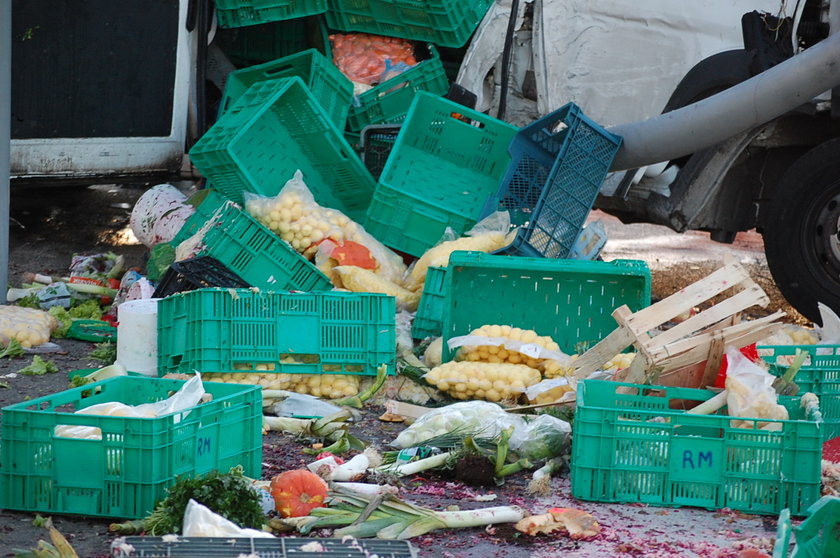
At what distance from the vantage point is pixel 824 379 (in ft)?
16.7

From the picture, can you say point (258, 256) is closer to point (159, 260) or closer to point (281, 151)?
point (159, 260)

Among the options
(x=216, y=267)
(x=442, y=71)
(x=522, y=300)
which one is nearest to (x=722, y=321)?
(x=522, y=300)

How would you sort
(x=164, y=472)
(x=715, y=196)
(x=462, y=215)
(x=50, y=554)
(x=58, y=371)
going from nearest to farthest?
(x=50, y=554) < (x=164, y=472) < (x=58, y=371) < (x=462, y=215) < (x=715, y=196)

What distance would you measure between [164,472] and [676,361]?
220 centimetres

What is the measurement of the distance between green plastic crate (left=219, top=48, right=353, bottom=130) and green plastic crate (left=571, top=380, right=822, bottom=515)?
14.4 feet

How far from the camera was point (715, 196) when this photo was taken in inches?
317

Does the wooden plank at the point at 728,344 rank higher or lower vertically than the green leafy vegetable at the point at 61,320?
higher

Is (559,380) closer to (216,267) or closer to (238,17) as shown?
(216,267)

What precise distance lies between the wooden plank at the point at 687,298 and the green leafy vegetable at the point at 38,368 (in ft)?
10.4

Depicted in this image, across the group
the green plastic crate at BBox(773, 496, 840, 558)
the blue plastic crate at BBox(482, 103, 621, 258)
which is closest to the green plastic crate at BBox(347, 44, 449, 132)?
the blue plastic crate at BBox(482, 103, 621, 258)

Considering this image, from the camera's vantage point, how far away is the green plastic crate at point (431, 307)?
647cm

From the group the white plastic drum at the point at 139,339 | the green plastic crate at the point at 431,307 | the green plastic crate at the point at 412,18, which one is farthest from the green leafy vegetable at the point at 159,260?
the green plastic crate at the point at 412,18

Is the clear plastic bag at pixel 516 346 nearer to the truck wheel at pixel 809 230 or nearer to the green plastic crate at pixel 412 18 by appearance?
the truck wheel at pixel 809 230

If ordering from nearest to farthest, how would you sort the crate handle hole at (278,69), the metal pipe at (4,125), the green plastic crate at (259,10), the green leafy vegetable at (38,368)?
the green leafy vegetable at (38,368) < the metal pipe at (4,125) < the green plastic crate at (259,10) < the crate handle hole at (278,69)
